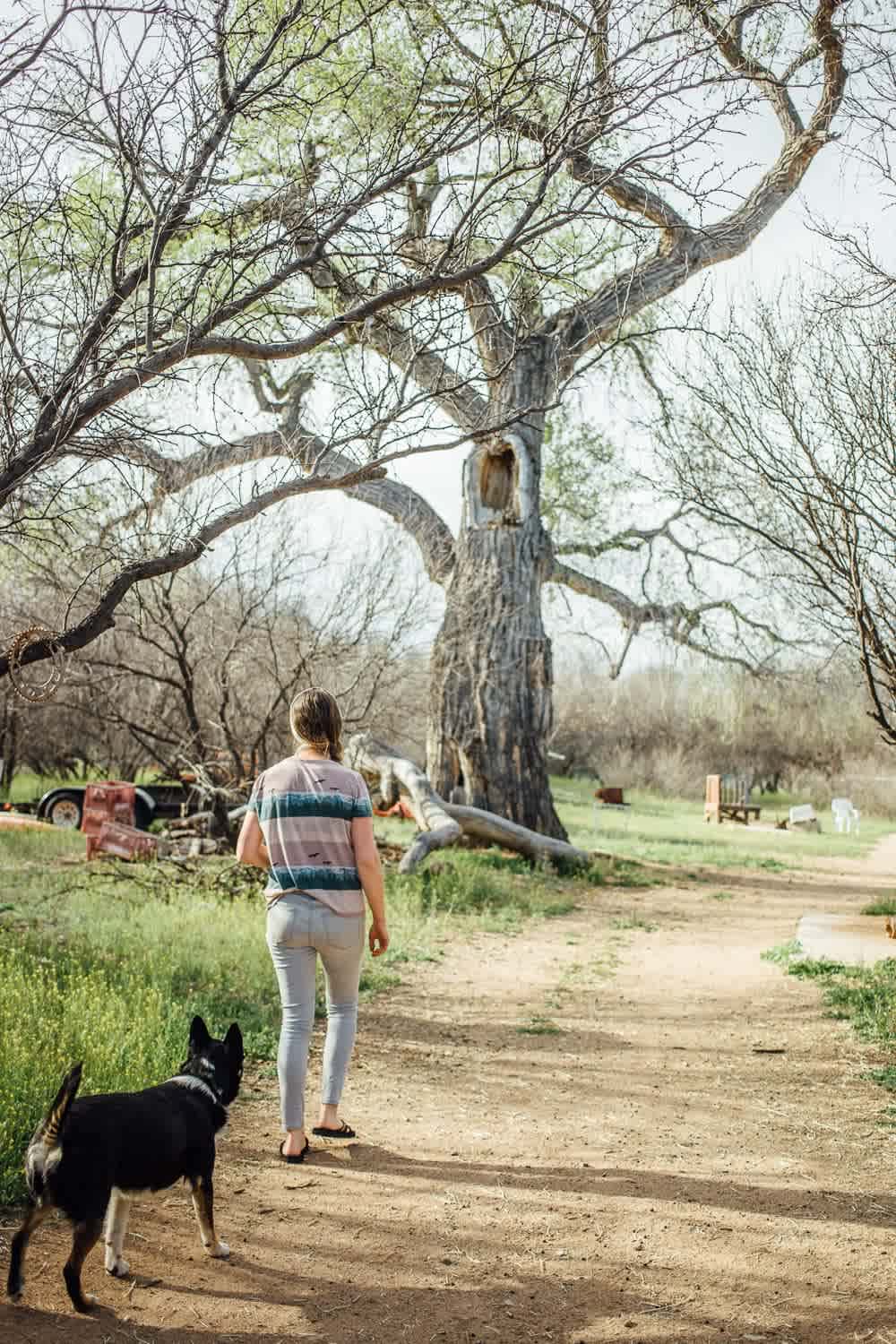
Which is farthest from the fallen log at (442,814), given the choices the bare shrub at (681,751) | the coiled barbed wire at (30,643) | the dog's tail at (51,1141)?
the bare shrub at (681,751)

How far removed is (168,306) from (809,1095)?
218 inches

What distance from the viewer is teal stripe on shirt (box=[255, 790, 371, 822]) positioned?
5.26m

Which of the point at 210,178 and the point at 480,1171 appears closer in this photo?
the point at 210,178

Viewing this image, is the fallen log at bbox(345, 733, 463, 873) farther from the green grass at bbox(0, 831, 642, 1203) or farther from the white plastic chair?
the white plastic chair

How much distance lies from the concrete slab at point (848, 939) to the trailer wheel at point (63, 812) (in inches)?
484

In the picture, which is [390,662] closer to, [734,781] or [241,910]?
[241,910]

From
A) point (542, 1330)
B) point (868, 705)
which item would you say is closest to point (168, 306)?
point (542, 1330)

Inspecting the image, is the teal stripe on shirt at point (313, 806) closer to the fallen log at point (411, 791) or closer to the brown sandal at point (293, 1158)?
the brown sandal at point (293, 1158)

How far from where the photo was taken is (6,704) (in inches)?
789

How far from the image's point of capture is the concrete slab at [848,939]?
10.1 meters

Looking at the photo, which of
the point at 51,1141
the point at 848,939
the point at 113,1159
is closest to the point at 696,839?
the point at 848,939

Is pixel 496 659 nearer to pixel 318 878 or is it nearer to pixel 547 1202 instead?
pixel 318 878

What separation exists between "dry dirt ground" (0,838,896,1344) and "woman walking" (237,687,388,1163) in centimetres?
55

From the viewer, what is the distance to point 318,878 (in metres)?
5.20
